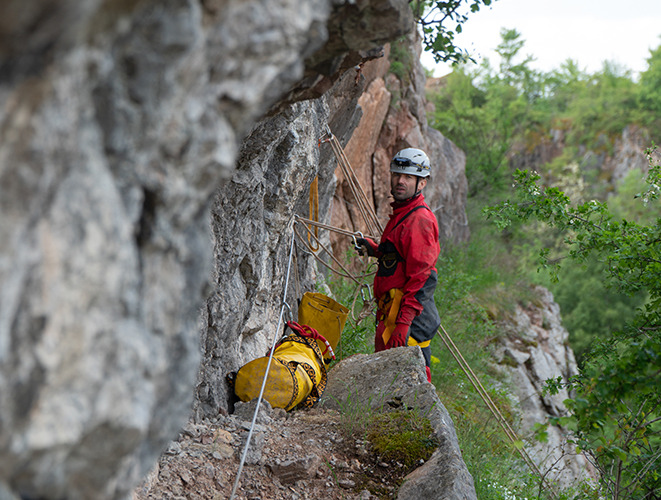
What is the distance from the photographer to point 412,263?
3.76 metres

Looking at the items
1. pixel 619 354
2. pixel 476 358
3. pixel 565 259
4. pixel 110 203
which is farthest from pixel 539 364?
pixel 110 203

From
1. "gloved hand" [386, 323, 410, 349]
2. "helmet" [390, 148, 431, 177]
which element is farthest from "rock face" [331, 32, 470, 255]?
"gloved hand" [386, 323, 410, 349]

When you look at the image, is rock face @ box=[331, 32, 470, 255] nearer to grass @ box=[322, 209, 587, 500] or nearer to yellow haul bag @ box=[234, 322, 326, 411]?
grass @ box=[322, 209, 587, 500]

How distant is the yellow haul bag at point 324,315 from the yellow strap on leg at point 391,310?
0.51 metres

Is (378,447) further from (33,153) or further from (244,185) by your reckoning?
(33,153)

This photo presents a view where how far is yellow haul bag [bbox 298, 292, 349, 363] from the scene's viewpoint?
440 centimetres

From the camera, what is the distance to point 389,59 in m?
8.40

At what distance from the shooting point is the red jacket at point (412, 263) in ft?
12.3

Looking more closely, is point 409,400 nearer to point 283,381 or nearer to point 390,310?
point 283,381

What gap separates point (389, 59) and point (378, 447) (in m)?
6.91

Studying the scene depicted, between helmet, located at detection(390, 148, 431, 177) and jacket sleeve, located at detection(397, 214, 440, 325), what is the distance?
0.45m

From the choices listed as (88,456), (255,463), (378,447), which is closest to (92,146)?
(88,456)

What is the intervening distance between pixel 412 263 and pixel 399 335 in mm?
513

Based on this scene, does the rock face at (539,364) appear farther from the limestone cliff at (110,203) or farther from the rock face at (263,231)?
the limestone cliff at (110,203)
